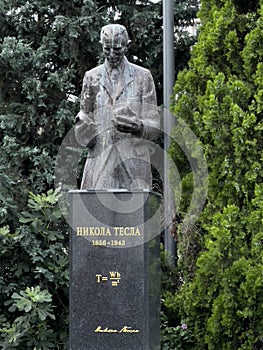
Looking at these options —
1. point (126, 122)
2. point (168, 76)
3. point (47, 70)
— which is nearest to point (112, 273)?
point (126, 122)

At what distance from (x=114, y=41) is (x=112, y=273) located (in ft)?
5.45

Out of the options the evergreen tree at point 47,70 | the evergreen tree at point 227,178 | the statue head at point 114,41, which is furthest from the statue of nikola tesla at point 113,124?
the evergreen tree at point 47,70

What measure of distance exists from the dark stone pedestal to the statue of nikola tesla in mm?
380

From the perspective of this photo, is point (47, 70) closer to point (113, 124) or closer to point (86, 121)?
point (86, 121)

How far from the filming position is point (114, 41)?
5.51 m

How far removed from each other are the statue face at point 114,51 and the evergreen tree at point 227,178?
107 centimetres

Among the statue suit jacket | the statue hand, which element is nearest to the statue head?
the statue suit jacket

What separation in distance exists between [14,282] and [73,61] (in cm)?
266

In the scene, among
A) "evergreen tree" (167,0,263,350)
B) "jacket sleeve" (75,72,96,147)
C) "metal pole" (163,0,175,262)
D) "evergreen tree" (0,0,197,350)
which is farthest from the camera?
"evergreen tree" (0,0,197,350)

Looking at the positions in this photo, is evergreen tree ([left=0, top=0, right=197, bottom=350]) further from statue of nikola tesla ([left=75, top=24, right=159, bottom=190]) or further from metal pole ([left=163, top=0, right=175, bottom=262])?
statue of nikola tesla ([left=75, top=24, right=159, bottom=190])

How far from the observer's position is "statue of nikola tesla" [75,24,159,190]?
5582mm

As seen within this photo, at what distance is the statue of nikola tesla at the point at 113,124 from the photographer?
5582 millimetres
